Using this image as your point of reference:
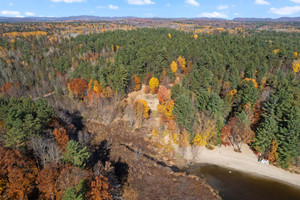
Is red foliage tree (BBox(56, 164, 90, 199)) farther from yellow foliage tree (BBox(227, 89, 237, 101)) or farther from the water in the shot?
yellow foliage tree (BBox(227, 89, 237, 101))

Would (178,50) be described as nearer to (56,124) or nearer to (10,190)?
(56,124)

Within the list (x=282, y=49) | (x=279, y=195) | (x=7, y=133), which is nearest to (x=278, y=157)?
(x=279, y=195)

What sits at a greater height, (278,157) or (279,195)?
(278,157)

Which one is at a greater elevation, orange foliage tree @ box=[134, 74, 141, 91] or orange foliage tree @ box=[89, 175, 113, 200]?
orange foliage tree @ box=[134, 74, 141, 91]

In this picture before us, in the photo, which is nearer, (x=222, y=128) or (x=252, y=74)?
(x=222, y=128)

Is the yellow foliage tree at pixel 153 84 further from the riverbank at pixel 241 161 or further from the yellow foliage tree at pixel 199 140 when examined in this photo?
the yellow foliage tree at pixel 199 140

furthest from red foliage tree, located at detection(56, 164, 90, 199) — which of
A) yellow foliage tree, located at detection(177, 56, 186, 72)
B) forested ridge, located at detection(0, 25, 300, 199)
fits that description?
yellow foliage tree, located at detection(177, 56, 186, 72)

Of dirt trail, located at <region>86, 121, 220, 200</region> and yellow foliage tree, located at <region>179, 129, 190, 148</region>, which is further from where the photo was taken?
yellow foliage tree, located at <region>179, 129, 190, 148</region>

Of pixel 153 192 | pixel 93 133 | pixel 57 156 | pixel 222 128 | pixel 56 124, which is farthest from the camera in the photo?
pixel 93 133
